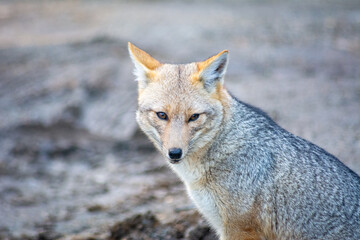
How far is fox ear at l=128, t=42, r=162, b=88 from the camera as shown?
5.08m

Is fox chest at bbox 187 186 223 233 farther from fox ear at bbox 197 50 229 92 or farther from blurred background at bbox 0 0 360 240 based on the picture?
fox ear at bbox 197 50 229 92

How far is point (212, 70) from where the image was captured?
4.91 meters

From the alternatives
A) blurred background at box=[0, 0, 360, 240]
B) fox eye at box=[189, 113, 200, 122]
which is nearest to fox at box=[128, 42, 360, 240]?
fox eye at box=[189, 113, 200, 122]

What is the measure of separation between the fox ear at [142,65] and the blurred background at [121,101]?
7.38ft

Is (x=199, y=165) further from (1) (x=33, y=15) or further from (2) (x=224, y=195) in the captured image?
(1) (x=33, y=15)

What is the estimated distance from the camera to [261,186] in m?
4.62

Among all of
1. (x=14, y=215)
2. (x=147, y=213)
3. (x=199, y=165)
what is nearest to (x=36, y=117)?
(x=14, y=215)

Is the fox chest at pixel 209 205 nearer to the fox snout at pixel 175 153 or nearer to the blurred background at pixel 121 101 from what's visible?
the fox snout at pixel 175 153

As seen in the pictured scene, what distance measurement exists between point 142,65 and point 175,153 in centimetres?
126

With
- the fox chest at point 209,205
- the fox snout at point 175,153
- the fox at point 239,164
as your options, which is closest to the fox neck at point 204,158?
the fox at point 239,164

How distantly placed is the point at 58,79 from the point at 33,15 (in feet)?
25.5

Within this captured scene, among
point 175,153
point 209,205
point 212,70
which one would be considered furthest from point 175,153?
point 212,70

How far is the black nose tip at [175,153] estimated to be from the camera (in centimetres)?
447

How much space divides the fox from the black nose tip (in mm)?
11
